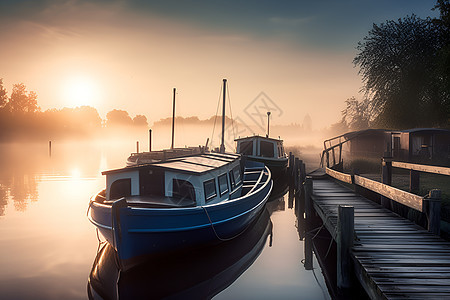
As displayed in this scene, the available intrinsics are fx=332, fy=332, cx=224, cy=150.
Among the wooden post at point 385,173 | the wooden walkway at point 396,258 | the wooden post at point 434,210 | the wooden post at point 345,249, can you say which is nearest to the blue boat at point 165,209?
the wooden walkway at point 396,258

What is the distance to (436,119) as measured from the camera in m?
43.1

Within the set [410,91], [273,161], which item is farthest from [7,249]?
[410,91]

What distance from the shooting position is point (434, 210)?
7988 mm

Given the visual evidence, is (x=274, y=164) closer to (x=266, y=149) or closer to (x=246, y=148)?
(x=266, y=149)

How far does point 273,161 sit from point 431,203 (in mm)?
18343

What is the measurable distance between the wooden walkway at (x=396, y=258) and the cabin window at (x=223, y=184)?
3.75m

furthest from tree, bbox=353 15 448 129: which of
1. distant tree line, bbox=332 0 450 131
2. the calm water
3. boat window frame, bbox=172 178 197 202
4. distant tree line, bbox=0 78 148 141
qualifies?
distant tree line, bbox=0 78 148 141

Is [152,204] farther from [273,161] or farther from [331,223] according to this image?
[273,161]

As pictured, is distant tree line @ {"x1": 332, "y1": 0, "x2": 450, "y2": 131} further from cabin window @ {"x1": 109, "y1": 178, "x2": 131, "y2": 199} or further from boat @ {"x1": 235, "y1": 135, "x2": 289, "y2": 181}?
cabin window @ {"x1": 109, "y1": 178, "x2": 131, "y2": 199}

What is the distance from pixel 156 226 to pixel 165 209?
506mm

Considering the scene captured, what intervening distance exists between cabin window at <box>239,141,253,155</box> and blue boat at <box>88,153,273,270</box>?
14.1 metres

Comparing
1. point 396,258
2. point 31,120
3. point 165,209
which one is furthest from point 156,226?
point 31,120

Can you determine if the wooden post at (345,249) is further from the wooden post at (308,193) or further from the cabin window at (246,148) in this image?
the cabin window at (246,148)

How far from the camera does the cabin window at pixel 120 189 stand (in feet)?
36.2
